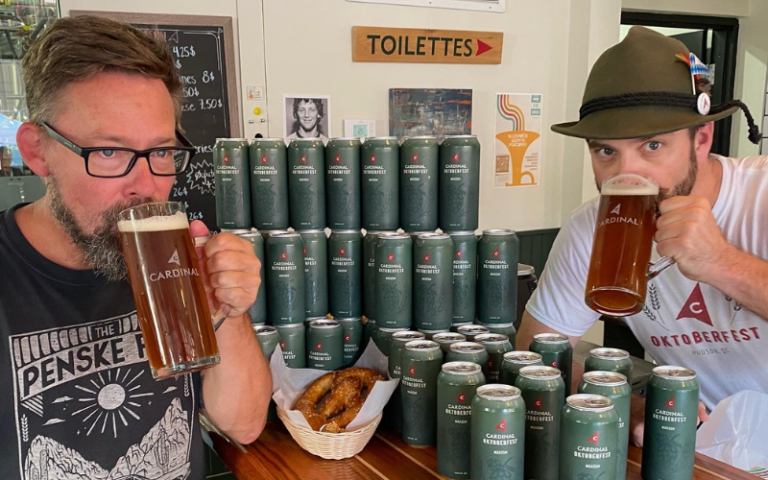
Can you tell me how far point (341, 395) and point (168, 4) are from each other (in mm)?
2151

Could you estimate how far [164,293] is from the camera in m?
0.92

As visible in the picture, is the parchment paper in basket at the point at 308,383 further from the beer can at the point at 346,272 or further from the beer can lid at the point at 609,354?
the beer can lid at the point at 609,354

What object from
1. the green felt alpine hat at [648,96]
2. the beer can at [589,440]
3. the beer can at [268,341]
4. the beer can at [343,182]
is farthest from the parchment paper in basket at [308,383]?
the green felt alpine hat at [648,96]

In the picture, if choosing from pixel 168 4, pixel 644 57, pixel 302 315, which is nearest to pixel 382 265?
pixel 302 315

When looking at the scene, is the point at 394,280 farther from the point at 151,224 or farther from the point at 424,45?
the point at 424,45

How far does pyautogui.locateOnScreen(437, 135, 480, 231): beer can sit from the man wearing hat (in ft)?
0.77

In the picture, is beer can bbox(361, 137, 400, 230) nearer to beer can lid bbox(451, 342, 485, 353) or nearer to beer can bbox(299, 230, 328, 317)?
beer can bbox(299, 230, 328, 317)

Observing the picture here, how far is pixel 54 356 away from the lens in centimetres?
114

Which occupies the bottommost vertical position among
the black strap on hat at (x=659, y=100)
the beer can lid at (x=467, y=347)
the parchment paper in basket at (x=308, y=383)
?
the parchment paper in basket at (x=308, y=383)

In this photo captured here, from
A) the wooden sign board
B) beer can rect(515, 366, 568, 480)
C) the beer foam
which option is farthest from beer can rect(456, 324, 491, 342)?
the wooden sign board

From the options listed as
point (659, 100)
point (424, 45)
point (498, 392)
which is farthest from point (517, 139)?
point (498, 392)

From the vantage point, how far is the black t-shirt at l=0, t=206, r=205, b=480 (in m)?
1.11

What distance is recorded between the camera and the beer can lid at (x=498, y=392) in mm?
1001

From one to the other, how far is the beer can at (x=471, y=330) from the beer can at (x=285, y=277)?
1.36 ft
